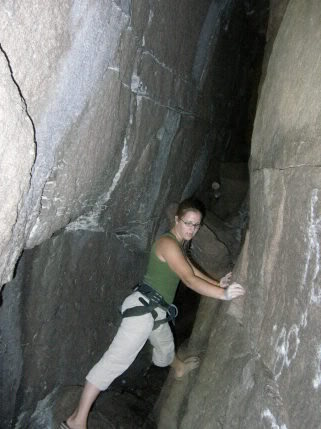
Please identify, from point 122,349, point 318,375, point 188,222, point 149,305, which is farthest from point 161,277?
point 318,375

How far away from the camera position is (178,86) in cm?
362

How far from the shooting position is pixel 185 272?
281cm

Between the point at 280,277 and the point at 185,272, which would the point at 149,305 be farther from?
the point at 280,277

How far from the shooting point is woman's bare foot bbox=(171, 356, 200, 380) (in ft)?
11.8

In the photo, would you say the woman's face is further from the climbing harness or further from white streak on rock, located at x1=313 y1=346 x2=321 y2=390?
white streak on rock, located at x1=313 y1=346 x2=321 y2=390

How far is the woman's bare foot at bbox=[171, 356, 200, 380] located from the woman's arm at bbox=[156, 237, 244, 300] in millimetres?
1177

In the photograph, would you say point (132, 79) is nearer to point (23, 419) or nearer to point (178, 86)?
point (178, 86)

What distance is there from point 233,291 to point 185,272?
41 centimetres

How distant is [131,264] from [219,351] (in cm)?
151

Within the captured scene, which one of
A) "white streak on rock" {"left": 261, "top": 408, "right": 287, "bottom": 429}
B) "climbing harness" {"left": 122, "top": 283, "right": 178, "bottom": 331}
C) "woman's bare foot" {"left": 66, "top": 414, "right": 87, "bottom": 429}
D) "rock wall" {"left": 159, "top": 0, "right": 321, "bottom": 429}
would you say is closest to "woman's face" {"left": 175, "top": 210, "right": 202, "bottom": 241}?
"rock wall" {"left": 159, "top": 0, "right": 321, "bottom": 429}

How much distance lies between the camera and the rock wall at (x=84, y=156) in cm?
161

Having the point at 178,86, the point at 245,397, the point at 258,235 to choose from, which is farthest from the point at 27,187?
the point at 178,86

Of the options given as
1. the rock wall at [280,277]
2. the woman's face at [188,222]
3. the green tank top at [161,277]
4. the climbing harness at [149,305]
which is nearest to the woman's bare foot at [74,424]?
the rock wall at [280,277]

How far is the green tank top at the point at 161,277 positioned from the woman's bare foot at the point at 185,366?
0.85 m
